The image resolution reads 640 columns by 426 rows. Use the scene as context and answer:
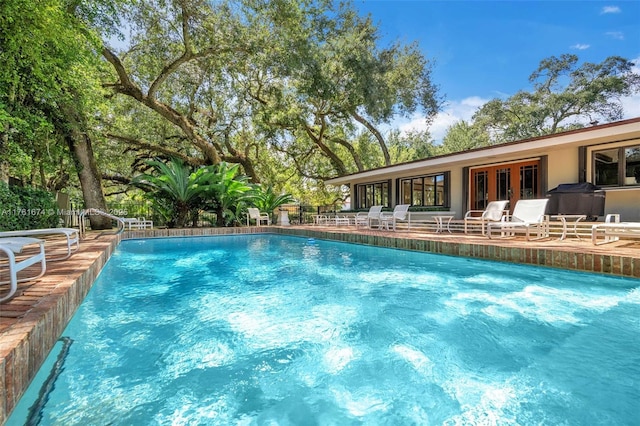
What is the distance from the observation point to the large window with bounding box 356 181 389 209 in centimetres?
1597

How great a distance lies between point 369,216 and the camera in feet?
39.6

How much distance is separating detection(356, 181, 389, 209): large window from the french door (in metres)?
4.59

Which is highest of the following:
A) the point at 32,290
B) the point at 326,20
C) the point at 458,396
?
the point at 326,20

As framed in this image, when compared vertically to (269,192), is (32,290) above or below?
below

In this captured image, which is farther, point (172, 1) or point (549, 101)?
point (549, 101)

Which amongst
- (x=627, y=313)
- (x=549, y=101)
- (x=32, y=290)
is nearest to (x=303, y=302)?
(x=32, y=290)

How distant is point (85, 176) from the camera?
12477 mm

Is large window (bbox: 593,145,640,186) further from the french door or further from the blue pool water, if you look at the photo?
the blue pool water

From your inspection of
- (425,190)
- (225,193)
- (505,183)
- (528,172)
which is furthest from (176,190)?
(528,172)

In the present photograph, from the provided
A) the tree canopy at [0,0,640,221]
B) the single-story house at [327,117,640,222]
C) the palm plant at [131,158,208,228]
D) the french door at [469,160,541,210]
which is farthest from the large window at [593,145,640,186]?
the palm plant at [131,158,208,228]

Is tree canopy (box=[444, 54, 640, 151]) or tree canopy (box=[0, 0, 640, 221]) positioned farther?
tree canopy (box=[444, 54, 640, 151])

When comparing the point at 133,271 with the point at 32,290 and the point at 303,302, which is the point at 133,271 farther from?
the point at 303,302

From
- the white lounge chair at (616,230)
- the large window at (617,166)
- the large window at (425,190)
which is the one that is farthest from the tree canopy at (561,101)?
the white lounge chair at (616,230)

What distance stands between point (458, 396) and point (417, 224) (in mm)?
10468
